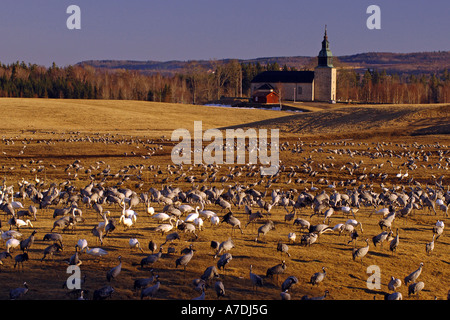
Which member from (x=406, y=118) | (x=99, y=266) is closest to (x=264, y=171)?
(x=99, y=266)

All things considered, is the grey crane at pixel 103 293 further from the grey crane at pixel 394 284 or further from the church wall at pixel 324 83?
the church wall at pixel 324 83

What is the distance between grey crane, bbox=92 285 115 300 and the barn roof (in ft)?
407

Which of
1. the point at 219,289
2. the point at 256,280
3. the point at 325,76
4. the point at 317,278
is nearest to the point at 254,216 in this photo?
the point at 317,278

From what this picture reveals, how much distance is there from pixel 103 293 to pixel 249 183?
62.4ft

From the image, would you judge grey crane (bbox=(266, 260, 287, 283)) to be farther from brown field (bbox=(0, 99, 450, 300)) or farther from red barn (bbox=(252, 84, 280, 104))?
red barn (bbox=(252, 84, 280, 104))

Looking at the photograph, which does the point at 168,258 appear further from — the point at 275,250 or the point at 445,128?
the point at 445,128

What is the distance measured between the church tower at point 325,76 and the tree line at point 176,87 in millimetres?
17136

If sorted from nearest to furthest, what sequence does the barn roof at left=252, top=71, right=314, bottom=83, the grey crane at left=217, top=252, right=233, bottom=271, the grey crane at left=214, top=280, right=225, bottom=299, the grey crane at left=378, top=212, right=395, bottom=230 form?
the grey crane at left=214, top=280, right=225, bottom=299, the grey crane at left=217, top=252, right=233, bottom=271, the grey crane at left=378, top=212, right=395, bottom=230, the barn roof at left=252, top=71, right=314, bottom=83

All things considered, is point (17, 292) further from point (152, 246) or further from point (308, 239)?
point (308, 239)

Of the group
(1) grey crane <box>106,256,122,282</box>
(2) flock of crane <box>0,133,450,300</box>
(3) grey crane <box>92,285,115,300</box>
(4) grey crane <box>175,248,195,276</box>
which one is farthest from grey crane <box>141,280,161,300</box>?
(4) grey crane <box>175,248,195,276</box>

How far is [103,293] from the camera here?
1192 centimetres

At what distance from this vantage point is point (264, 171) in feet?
113

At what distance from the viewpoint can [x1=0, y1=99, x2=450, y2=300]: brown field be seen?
13742 millimetres

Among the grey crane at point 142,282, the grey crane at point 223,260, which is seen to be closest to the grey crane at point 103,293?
the grey crane at point 142,282
